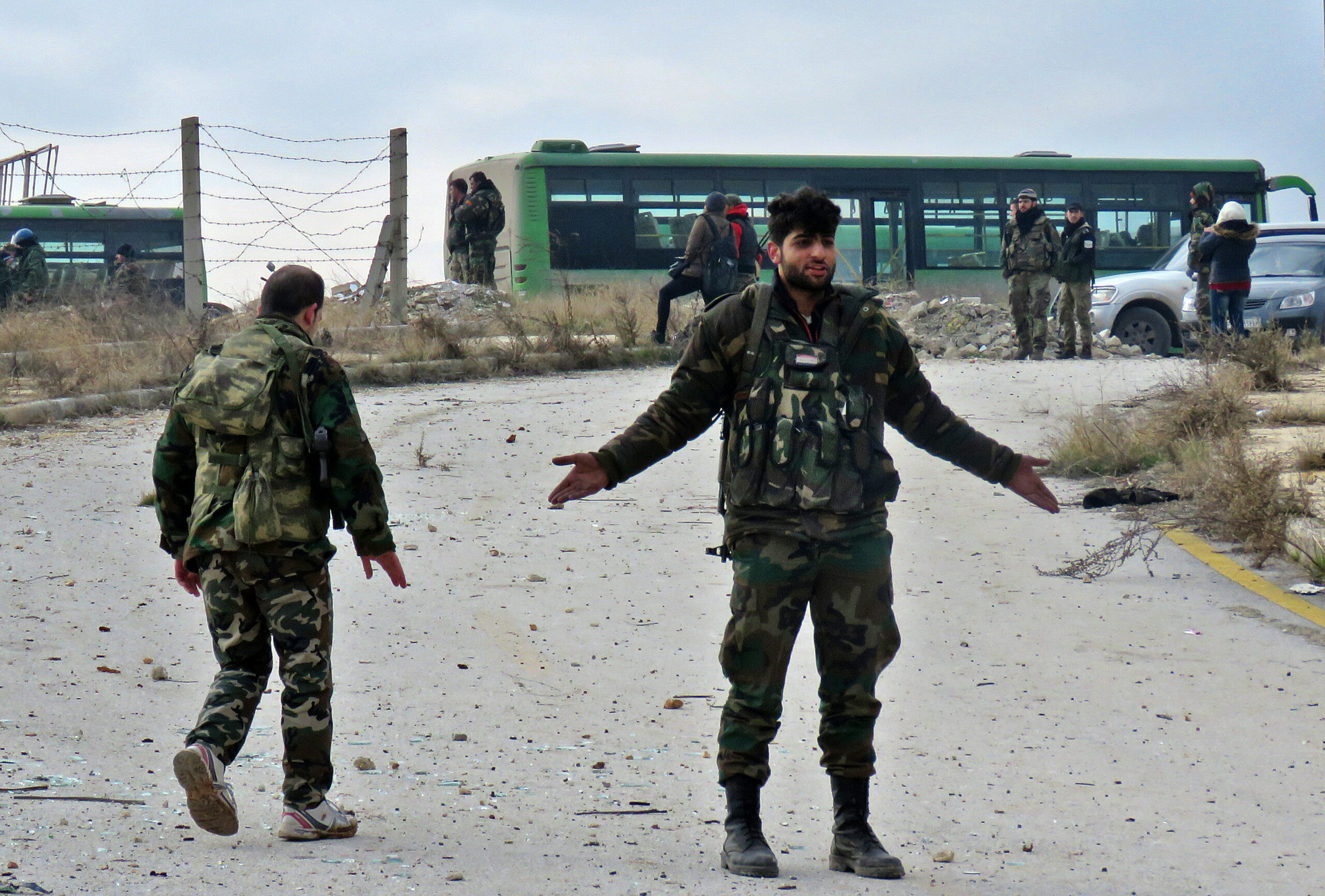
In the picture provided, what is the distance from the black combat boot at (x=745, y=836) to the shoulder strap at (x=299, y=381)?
140cm

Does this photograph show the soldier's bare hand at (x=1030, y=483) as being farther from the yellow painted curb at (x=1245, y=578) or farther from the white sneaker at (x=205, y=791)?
the yellow painted curb at (x=1245, y=578)

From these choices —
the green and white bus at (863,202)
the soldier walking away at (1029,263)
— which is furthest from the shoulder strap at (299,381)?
the green and white bus at (863,202)

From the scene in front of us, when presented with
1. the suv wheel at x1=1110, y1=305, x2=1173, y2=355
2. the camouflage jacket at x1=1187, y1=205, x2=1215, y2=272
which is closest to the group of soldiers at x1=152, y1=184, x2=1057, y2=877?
the camouflage jacket at x1=1187, y1=205, x2=1215, y2=272

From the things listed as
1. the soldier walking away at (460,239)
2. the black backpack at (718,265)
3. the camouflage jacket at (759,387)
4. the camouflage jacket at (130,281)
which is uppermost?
the soldier walking away at (460,239)

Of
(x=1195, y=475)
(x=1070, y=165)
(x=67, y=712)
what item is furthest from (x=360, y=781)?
(x=1070, y=165)

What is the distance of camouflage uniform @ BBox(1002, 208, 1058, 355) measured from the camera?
16141mm

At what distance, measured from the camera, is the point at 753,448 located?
3.52 metres

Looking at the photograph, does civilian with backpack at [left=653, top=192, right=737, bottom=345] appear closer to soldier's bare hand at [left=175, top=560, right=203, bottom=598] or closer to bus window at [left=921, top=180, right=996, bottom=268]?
bus window at [left=921, top=180, right=996, bottom=268]

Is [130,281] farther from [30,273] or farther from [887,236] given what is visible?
[887,236]

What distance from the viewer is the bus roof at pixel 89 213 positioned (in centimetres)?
2444

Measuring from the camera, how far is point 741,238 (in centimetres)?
1457

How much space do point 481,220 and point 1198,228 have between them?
8982 millimetres

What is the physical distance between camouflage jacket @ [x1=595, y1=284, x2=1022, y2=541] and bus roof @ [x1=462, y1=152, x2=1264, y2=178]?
64.2 feet

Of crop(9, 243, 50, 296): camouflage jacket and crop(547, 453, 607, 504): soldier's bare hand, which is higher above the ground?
crop(9, 243, 50, 296): camouflage jacket
